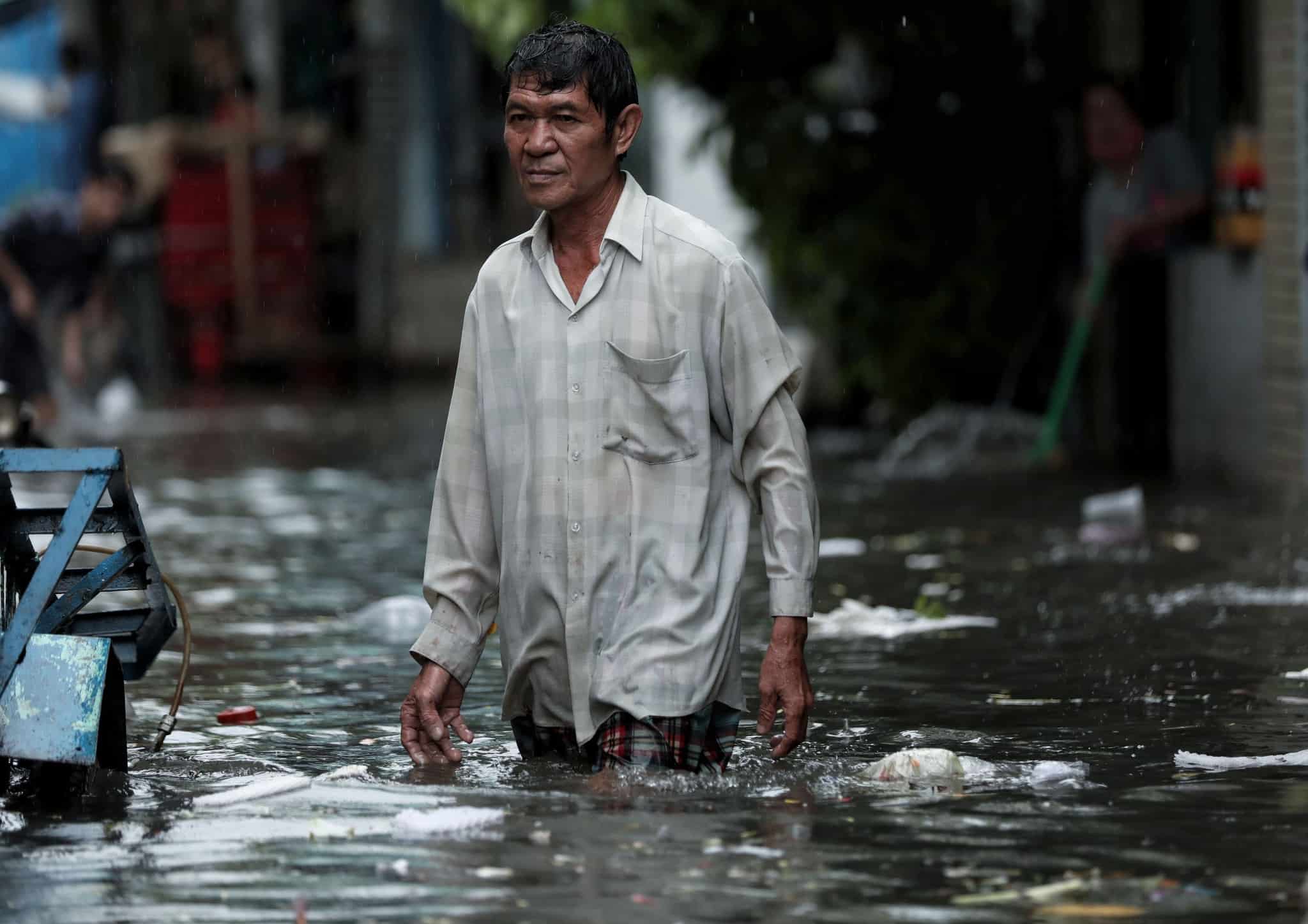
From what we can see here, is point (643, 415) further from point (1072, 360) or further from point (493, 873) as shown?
point (1072, 360)

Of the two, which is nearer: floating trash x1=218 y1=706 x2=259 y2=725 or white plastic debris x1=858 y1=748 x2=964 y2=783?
white plastic debris x1=858 y1=748 x2=964 y2=783

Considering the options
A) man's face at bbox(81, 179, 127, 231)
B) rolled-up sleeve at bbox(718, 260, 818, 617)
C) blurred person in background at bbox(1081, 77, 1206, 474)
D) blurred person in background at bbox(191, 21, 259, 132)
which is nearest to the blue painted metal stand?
rolled-up sleeve at bbox(718, 260, 818, 617)

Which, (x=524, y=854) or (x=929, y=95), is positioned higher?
(x=929, y=95)

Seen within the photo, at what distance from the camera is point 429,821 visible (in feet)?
16.5

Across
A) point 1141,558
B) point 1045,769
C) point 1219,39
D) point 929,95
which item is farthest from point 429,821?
point 929,95

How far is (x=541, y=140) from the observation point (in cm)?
516

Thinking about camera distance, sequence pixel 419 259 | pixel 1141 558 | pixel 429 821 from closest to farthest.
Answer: pixel 429 821 → pixel 1141 558 → pixel 419 259

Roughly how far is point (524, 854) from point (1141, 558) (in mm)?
5384

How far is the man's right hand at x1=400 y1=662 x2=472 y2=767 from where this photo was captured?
531 centimetres

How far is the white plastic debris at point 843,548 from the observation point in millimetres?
10219

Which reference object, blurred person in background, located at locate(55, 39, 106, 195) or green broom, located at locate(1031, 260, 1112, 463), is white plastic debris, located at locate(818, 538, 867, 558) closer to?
green broom, located at locate(1031, 260, 1112, 463)

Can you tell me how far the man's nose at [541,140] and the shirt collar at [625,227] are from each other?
14 cm

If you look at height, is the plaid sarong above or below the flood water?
above

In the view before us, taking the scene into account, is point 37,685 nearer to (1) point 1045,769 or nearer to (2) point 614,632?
(2) point 614,632
